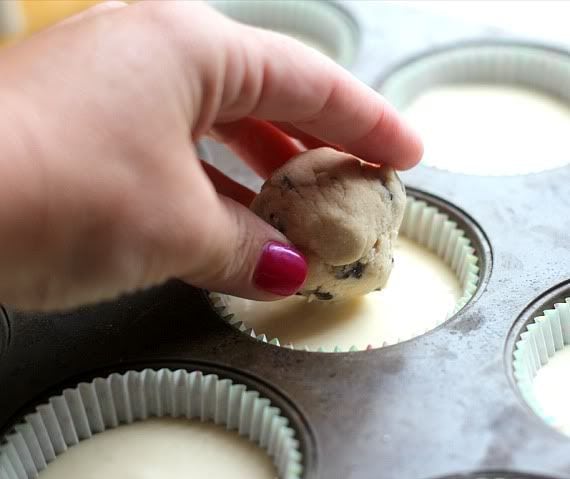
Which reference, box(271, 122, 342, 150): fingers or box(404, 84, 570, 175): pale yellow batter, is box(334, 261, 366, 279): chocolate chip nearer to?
box(271, 122, 342, 150): fingers

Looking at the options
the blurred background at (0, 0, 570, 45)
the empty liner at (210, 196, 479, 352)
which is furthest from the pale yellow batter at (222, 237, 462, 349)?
the blurred background at (0, 0, 570, 45)

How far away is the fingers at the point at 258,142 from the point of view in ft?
4.51

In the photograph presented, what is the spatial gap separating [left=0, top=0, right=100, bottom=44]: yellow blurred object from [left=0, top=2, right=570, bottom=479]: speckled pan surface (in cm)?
124

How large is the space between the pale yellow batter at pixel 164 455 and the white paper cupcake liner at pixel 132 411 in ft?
0.04

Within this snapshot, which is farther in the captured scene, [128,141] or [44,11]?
[44,11]

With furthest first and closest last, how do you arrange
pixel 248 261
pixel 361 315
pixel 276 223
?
pixel 361 315
pixel 276 223
pixel 248 261

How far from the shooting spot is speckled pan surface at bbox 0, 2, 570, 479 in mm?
1054

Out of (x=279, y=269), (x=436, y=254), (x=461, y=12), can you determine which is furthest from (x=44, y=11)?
(x=279, y=269)

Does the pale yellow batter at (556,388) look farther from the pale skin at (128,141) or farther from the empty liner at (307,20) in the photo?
the empty liner at (307,20)

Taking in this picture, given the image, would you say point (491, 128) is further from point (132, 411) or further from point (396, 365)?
point (132, 411)

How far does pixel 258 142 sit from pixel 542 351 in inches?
21.6

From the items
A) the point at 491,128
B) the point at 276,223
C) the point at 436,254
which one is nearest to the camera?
the point at 276,223

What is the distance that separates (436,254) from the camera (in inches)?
61.0

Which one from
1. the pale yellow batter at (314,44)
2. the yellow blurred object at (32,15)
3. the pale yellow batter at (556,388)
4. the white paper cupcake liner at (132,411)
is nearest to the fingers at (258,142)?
the white paper cupcake liner at (132,411)
